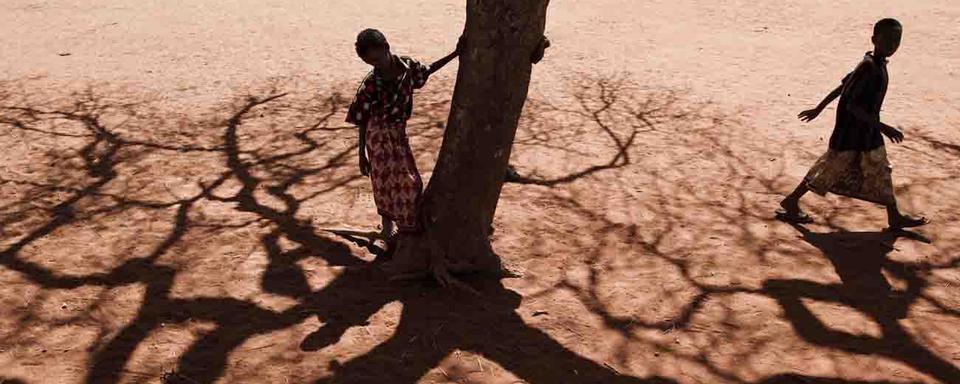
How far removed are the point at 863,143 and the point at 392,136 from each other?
3.28 m

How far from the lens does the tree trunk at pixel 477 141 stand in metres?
4.25

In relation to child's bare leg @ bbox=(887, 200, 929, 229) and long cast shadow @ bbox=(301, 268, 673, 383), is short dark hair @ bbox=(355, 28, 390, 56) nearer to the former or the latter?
long cast shadow @ bbox=(301, 268, 673, 383)

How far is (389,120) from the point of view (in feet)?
15.5

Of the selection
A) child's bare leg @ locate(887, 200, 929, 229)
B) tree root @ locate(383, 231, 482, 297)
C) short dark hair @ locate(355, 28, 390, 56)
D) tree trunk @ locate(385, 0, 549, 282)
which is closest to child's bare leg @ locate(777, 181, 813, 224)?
child's bare leg @ locate(887, 200, 929, 229)

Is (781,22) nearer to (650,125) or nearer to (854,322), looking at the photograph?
(650,125)

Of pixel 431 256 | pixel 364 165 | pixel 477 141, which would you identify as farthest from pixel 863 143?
pixel 364 165

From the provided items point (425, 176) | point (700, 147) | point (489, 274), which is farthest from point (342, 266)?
point (700, 147)

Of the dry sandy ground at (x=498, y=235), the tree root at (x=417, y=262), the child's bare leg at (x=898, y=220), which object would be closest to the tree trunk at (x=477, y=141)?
the tree root at (x=417, y=262)

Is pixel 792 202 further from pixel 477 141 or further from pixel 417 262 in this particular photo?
pixel 417 262

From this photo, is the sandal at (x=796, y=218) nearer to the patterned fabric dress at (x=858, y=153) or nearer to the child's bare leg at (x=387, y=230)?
the patterned fabric dress at (x=858, y=153)

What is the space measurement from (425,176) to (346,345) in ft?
9.35

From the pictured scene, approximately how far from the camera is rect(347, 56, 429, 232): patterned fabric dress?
4.60m

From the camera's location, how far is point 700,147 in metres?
7.59

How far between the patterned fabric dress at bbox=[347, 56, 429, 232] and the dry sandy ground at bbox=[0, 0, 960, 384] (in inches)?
20.0
